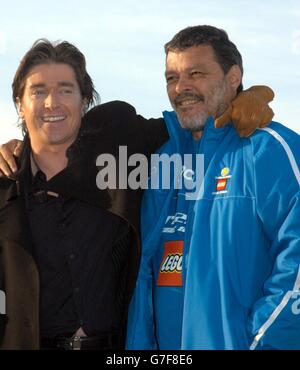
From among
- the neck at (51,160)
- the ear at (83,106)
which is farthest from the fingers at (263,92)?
the neck at (51,160)

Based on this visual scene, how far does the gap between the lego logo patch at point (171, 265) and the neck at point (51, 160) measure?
98 cm

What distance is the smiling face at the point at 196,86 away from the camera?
453cm

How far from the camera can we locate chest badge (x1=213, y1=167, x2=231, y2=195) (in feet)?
13.1

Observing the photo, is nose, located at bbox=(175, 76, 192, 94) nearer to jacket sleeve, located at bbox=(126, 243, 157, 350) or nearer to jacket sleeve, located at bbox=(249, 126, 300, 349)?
jacket sleeve, located at bbox=(249, 126, 300, 349)

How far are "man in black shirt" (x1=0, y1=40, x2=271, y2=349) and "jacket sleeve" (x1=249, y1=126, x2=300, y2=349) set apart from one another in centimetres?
50

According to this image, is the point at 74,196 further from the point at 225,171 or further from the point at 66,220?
the point at 225,171

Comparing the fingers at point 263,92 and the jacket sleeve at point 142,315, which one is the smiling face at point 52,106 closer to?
the jacket sleeve at point 142,315

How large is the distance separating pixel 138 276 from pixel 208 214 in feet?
2.19

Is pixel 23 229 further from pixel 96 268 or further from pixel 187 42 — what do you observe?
pixel 187 42

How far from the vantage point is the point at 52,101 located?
453 cm
